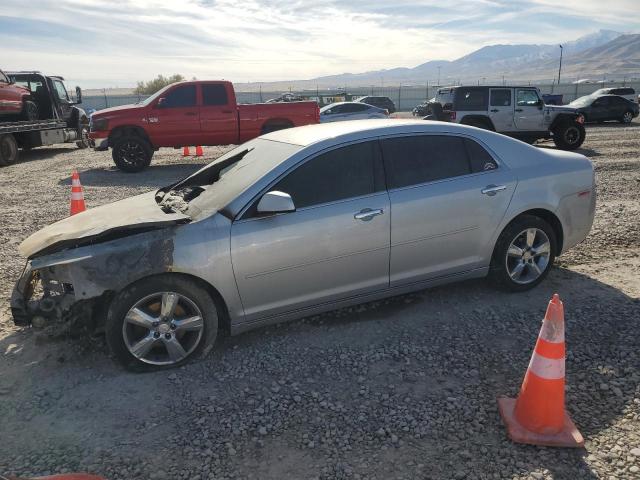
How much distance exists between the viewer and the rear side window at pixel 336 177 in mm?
3717

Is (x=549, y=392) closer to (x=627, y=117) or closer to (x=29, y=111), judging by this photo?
(x=29, y=111)

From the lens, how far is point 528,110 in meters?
14.2

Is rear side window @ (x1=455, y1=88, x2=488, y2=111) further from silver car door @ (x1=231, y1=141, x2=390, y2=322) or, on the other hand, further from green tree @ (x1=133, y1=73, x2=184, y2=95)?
green tree @ (x1=133, y1=73, x2=184, y2=95)

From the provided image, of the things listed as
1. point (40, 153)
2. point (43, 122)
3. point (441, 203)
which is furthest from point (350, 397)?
point (40, 153)

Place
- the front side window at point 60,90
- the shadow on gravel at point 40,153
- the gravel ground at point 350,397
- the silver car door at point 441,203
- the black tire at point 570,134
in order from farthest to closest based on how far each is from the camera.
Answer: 1. the front side window at point 60,90
2. the shadow on gravel at point 40,153
3. the black tire at point 570,134
4. the silver car door at point 441,203
5. the gravel ground at point 350,397

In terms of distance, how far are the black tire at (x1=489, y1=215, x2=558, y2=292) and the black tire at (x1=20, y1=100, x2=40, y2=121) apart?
14815 mm

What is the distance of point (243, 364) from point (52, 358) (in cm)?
143

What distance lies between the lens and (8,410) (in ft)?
10.3

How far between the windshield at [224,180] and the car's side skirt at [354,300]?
886 millimetres

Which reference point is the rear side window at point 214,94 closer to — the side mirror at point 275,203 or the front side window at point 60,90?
the front side window at point 60,90

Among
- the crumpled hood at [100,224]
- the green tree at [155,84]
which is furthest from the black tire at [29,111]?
the green tree at [155,84]

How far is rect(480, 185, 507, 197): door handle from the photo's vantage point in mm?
4191

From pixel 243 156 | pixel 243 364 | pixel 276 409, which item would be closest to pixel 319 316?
pixel 243 364

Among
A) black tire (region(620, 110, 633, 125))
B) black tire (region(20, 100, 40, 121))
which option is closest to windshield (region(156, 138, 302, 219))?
black tire (region(20, 100, 40, 121))
